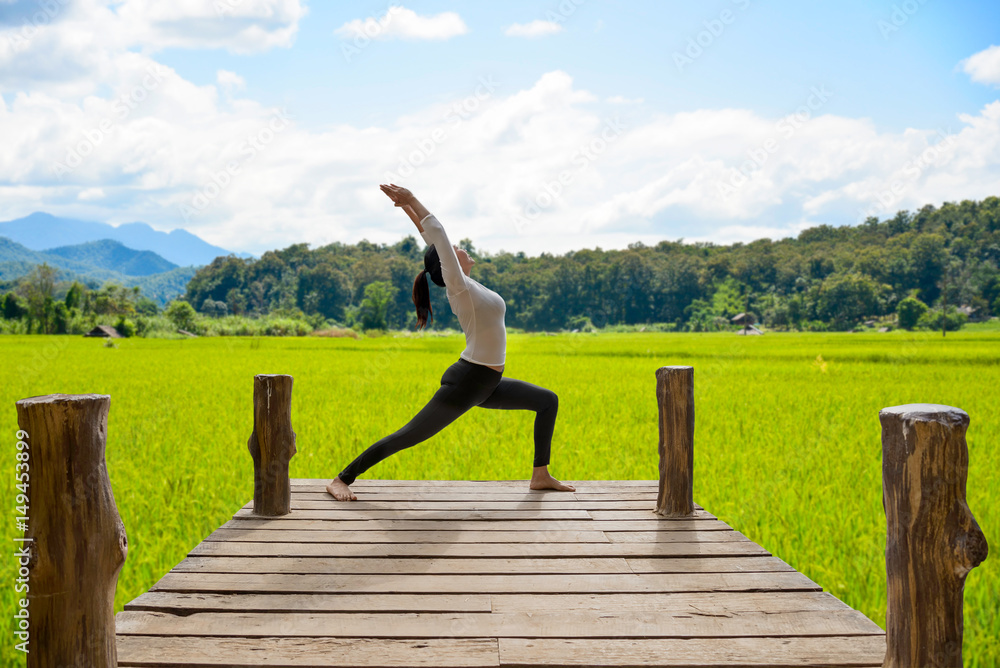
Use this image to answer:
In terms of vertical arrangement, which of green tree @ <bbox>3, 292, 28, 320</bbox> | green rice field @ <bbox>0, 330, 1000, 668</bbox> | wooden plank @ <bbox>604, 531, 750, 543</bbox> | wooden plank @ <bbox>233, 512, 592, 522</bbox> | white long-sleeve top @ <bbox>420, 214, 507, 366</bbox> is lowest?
green rice field @ <bbox>0, 330, 1000, 668</bbox>

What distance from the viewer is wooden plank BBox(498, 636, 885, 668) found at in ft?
6.88

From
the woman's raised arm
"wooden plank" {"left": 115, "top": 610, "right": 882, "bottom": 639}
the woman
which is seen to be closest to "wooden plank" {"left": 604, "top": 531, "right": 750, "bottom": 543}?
"wooden plank" {"left": 115, "top": 610, "right": 882, "bottom": 639}

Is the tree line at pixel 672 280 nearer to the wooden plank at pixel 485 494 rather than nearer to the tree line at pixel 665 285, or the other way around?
the tree line at pixel 665 285

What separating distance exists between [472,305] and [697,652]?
7.15ft

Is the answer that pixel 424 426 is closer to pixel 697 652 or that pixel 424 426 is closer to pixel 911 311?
pixel 697 652

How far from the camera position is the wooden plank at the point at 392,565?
9.54ft

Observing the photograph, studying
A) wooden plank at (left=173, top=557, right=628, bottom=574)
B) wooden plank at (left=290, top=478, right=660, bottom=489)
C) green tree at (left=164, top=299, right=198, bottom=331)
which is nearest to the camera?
wooden plank at (left=173, top=557, right=628, bottom=574)

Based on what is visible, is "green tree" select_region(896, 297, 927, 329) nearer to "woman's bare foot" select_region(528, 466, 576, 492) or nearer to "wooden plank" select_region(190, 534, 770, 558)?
"woman's bare foot" select_region(528, 466, 576, 492)

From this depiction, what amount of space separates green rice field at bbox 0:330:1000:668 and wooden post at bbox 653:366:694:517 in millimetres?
667

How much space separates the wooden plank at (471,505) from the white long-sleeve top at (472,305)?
97cm

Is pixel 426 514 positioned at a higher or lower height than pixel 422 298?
lower

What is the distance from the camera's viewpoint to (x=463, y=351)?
12.4ft

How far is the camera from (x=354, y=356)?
2208 cm

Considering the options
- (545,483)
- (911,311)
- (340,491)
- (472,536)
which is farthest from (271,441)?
(911,311)
